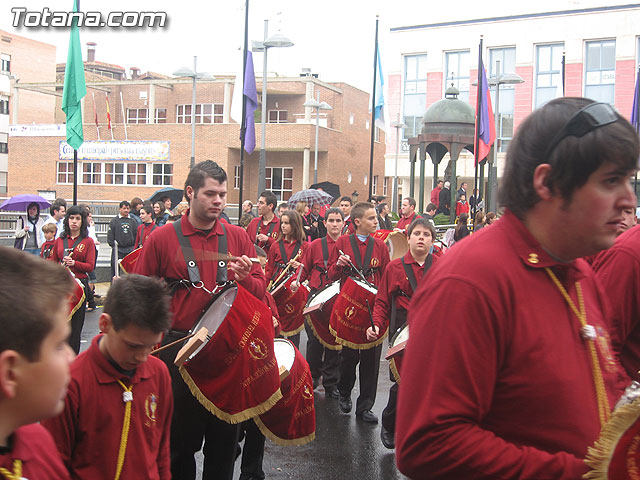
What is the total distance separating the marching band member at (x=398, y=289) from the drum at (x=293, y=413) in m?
1.61

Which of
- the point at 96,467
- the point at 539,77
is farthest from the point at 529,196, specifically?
the point at 539,77

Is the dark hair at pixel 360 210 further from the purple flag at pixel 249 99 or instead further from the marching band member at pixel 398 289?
the purple flag at pixel 249 99

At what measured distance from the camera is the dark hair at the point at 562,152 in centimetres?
196

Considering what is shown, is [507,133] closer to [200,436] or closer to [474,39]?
[474,39]

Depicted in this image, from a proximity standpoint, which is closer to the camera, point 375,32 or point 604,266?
point 604,266

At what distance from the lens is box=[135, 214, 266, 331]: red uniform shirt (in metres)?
4.79

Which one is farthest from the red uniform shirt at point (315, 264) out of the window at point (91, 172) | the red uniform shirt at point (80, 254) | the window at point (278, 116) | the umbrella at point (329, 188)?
the window at point (91, 172)

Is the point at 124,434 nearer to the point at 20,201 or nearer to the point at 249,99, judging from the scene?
the point at 20,201

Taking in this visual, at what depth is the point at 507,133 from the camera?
165 ft

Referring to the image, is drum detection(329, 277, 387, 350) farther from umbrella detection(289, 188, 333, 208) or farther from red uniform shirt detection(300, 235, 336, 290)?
umbrella detection(289, 188, 333, 208)

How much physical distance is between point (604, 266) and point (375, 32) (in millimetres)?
21591

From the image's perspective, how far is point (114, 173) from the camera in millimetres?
55594

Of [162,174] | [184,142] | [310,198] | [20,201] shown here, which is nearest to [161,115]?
[184,142]

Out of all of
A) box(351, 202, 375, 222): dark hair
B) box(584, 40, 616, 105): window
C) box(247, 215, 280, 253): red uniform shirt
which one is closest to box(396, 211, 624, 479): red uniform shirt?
box(351, 202, 375, 222): dark hair
